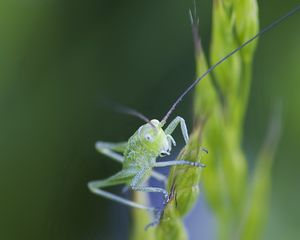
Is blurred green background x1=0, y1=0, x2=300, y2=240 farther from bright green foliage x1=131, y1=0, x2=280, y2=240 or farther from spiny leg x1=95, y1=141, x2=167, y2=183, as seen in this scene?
bright green foliage x1=131, y1=0, x2=280, y2=240

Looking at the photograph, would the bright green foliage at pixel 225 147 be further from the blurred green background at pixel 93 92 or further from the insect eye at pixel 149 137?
the blurred green background at pixel 93 92

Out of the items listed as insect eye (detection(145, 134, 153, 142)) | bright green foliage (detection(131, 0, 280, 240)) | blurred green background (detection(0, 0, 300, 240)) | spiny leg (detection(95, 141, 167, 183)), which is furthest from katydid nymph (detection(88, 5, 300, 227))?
blurred green background (detection(0, 0, 300, 240))

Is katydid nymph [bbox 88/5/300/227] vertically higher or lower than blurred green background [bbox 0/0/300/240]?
lower

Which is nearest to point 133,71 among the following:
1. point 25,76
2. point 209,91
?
point 25,76

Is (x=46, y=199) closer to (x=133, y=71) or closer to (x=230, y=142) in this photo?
(x=133, y=71)

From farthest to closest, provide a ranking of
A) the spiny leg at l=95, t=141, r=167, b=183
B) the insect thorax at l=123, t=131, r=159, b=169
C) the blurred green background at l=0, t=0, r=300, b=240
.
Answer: the blurred green background at l=0, t=0, r=300, b=240 → the spiny leg at l=95, t=141, r=167, b=183 → the insect thorax at l=123, t=131, r=159, b=169

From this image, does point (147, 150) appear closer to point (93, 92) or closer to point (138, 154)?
point (138, 154)

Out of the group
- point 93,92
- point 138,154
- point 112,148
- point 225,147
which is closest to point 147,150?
point 138,154

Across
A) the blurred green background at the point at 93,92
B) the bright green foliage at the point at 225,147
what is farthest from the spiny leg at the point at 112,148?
the bright green foliage at the point at 225,147
